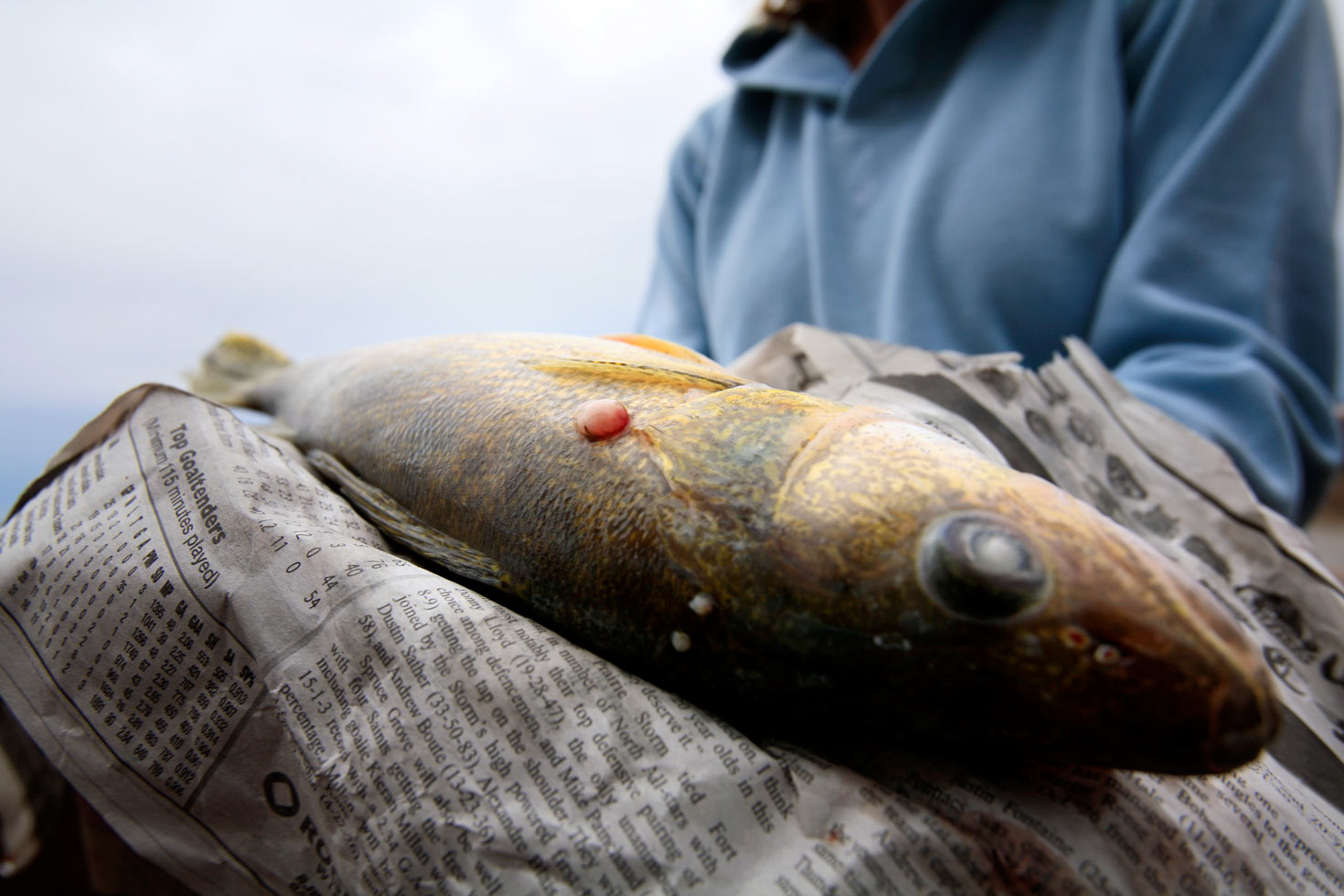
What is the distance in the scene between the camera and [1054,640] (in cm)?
37

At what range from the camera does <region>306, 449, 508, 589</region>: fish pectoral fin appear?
56 cm

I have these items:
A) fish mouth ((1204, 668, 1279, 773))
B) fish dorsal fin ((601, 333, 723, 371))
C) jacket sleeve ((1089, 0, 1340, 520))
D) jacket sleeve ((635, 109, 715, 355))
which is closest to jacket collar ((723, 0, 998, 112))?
jacket sleeve ((635, 109, 715, 355))

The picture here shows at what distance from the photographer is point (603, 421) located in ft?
1.70

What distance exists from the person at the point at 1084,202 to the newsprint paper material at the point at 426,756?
0.53m

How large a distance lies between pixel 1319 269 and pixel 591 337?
1163mm

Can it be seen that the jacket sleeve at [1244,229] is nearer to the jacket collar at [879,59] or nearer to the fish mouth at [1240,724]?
the jacket collar at [879,59]

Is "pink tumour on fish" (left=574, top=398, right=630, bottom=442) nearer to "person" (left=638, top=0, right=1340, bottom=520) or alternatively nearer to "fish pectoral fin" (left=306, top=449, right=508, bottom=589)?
"fish pectoral fin" (left=306, top=449, right=508, bottom=589)

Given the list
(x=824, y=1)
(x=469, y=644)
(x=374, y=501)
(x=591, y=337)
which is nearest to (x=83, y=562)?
(x=374, y=501)

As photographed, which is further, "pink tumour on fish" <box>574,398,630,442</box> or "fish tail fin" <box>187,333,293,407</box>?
"fish tail fin" <box>187,333,293,407</box>

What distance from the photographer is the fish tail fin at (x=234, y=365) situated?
1311 millimetres

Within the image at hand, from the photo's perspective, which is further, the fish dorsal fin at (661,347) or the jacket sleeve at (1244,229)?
the jacket sleeve at (1244,229)

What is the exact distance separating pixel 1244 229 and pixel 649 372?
1.05 meters

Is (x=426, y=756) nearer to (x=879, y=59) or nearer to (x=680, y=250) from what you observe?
(x=879, y=59)

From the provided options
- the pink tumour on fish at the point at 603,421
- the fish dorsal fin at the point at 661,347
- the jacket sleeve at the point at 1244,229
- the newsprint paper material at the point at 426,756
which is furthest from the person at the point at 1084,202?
the pink tumour on fish at the point at 603,421
